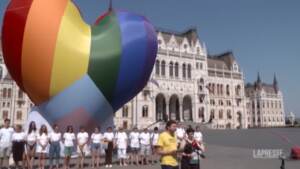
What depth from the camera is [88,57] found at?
43.1 feet

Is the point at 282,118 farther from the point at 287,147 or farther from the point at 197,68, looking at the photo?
the point at 287,147

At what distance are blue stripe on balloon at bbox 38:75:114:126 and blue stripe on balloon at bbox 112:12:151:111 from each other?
89 cm

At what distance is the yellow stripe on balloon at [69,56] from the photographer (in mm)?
12773

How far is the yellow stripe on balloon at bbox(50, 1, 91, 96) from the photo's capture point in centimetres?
1277

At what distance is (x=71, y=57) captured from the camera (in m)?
A: 12.9

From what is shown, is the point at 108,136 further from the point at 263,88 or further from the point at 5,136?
the point at 263,88

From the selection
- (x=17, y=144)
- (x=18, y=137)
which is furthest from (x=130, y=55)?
(x=17, y=144)

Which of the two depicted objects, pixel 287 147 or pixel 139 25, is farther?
pixel 287 147

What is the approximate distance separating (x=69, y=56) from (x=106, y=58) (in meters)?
1.46

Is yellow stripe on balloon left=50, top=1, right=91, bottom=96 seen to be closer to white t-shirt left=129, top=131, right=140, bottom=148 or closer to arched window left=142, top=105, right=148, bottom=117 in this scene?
white t-shirt left=129, top=131, right=140, bottom=148

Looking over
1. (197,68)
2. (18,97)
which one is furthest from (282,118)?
(18,97)

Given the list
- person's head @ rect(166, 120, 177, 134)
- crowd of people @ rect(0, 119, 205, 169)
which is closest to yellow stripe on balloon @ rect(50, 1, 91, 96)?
crowd of people @ rect(0, 119, 205, 169)

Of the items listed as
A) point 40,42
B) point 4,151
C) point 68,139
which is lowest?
point 4,151

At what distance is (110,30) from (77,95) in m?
3.03
